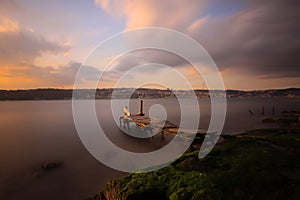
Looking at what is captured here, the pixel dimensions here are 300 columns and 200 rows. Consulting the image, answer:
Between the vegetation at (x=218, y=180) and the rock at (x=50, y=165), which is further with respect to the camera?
the rock at (x=50, y=165)

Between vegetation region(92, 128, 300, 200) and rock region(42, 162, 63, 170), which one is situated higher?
vegetation region(92, 128, 300, 200)

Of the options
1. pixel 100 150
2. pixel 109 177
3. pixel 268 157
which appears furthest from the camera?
pixel 100 150

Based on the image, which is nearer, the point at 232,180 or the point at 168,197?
the point at 168,197

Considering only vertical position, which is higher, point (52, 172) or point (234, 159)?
point (234, 159)

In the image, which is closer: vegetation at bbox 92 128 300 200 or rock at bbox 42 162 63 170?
vegetation at bbox 92 128 300 200

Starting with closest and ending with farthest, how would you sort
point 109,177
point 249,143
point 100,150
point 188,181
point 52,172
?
point 188,181 → point 109,177 → point 52,172 → point 249,143 → point 100,150

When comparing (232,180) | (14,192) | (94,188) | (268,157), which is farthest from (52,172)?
(268,157)

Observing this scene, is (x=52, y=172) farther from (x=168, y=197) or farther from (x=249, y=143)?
(x=249, y=143)

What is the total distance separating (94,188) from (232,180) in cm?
737

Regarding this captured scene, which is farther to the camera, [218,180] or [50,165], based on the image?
[50,165]

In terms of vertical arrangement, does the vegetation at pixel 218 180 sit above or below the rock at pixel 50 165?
above

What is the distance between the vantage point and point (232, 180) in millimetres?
6609

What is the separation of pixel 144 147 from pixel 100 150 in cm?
432

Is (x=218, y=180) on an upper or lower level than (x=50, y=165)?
upper
